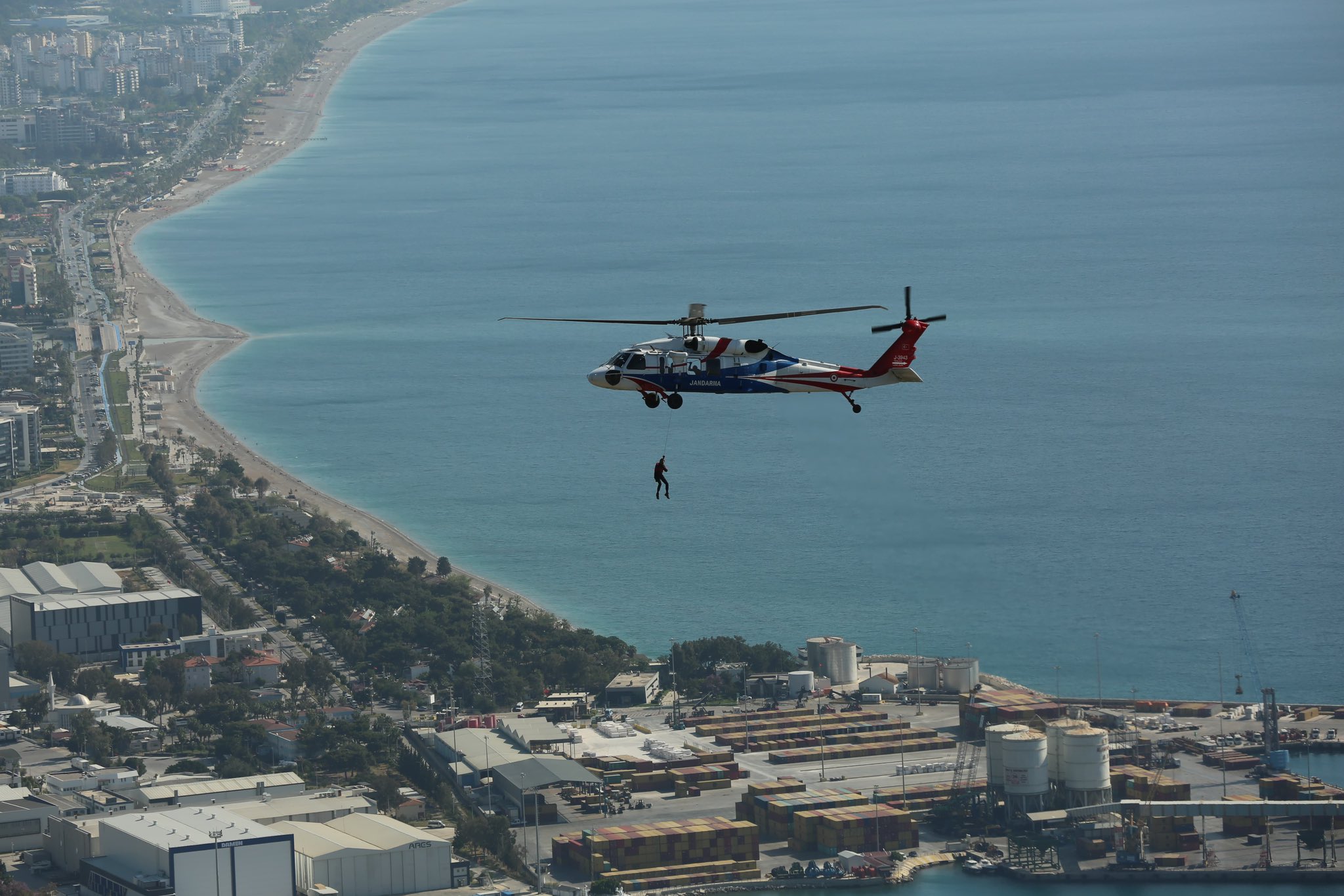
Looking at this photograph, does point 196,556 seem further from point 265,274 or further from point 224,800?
point 265,274

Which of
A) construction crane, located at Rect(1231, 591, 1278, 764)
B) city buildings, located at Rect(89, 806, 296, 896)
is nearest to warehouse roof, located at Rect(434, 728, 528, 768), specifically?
city buildings, located at Rect(89, 806, 296, 896)

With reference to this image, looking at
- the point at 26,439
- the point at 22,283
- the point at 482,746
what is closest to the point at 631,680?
the point at 482,746

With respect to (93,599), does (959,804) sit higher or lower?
lower

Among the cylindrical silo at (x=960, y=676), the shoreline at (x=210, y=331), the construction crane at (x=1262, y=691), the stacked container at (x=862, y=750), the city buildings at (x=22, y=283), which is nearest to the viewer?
the stacked container at (x=862, y=750)

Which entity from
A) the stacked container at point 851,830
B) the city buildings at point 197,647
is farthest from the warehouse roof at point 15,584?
the stacked container at point 851,830

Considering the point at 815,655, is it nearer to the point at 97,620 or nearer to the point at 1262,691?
the point at 1262,691

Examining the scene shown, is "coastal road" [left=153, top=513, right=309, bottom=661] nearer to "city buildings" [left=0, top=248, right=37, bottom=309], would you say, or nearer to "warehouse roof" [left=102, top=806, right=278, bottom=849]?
"warehouse roof" [left=102, top=806, right=278, bottom=849]

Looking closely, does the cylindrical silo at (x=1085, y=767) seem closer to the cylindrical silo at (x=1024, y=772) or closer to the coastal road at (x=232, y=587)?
the cylindrical silo at (x=1024, y=772)

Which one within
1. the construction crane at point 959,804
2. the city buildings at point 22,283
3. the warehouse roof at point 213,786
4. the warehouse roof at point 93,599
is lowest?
the construction crane at point 959,804
